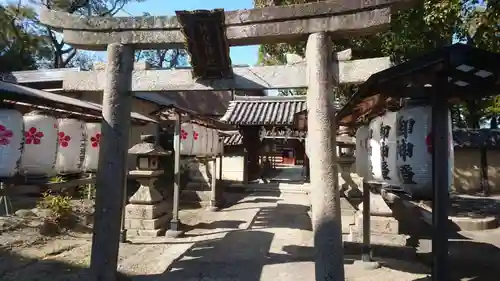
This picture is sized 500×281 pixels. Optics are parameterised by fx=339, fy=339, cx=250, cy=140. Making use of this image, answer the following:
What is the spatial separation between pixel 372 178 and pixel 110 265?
3975 mm

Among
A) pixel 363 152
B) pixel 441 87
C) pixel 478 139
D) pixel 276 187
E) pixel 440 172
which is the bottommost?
pixel 276 187

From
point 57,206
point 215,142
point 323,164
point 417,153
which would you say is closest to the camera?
point 417,153

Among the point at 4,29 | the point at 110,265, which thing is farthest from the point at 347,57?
the point at 4,29

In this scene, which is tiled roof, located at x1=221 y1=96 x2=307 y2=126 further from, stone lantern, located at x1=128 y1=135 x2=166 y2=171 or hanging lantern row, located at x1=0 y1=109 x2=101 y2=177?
hanging lantern row, located at x1=0 y1=109 x2=101 y2=177

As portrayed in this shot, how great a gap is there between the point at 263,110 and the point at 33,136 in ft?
49.8

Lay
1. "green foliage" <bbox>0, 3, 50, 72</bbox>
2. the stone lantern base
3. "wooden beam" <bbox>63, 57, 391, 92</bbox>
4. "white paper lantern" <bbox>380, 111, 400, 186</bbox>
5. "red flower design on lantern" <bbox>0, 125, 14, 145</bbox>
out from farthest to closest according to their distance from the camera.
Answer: "green foliage" <bbox>0, 3, 50, 72</bbox>
the stone lantern base
"wooden beam" <bbox>63, 57, 391, 92</bbox>
"white paper lantern" <bbox>380, 111, 400, 186</bbox>
"red flower design on lantern" <bbox>0, 125, 14, 145</bbox>

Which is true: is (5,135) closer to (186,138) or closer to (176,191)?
(176,191)

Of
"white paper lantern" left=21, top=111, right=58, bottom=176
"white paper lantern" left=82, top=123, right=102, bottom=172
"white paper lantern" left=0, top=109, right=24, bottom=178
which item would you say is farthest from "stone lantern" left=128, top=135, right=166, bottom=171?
"white paper lantern" left=0, top=109, right=24, bottom=178

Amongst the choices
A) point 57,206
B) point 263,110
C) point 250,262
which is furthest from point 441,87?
point 263,110

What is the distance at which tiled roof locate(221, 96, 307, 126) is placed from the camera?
17406 millimetres

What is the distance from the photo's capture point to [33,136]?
447cm

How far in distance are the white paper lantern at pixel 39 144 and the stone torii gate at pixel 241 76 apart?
2.15 feet

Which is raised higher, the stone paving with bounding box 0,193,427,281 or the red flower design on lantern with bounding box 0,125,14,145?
the red flower design on lantern with bounding box 0,125,14,145

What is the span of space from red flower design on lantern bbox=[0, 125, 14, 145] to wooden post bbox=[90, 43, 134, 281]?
1086 mm
